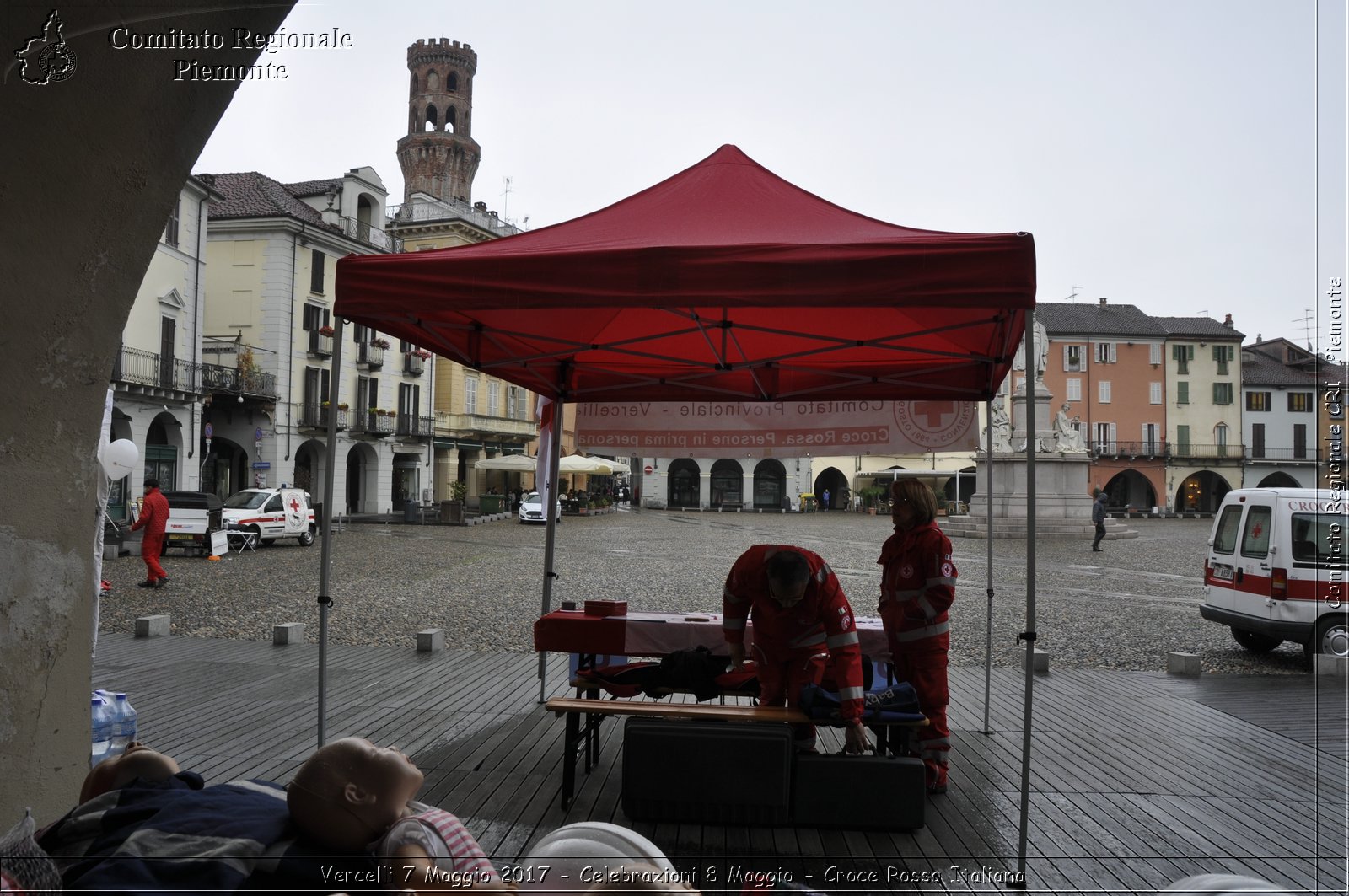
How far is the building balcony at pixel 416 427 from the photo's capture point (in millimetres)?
42125

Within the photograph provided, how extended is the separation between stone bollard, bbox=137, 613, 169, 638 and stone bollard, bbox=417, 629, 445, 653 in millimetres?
3187

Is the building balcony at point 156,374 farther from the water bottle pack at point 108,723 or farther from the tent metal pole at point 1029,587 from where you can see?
the tent metal pole at point 1029,587

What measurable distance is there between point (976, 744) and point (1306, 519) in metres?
5.85

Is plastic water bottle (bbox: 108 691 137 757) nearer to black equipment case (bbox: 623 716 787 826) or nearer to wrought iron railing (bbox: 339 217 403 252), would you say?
black equipment case (bbox: 623 716 787 826)

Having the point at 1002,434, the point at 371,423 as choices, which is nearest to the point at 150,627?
the point at 1002,434

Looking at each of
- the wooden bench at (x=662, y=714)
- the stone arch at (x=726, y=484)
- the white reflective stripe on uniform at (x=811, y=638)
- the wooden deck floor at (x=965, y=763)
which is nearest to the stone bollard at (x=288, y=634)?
the wooden deck floor at (x=965, y=763)

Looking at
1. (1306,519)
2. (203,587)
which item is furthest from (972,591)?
(203,587)

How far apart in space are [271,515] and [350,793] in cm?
2309

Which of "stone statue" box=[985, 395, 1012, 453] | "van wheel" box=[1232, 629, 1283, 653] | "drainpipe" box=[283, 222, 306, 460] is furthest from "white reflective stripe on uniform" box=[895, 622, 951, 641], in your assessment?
"drainpipe" box=[283, 222, 306, 460]

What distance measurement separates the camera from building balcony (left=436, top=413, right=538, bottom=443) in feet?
155

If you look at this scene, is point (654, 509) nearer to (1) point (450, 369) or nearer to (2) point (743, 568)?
(1) point (450, 369)

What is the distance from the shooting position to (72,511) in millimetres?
3338

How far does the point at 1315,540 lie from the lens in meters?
9.05

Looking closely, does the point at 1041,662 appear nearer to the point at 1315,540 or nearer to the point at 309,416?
the point at 1315,540
